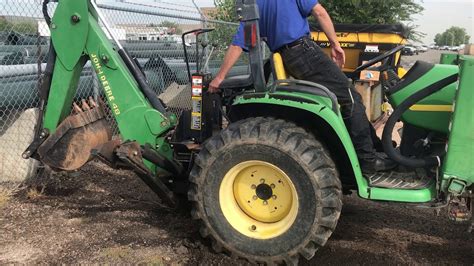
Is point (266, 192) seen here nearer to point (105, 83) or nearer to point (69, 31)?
point (105, 83)

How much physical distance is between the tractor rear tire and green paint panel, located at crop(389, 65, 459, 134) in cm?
79

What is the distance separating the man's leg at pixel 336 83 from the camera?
3.58m

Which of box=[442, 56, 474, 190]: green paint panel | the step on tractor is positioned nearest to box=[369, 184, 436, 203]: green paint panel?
the step on tractor

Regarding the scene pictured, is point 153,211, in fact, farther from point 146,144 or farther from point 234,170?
point 234,170

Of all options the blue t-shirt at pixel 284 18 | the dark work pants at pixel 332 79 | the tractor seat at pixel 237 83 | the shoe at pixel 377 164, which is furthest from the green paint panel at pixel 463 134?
the tractor seat at pixel 237 83

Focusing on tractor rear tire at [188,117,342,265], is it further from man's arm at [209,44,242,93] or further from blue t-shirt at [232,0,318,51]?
blue t-shirt at [232,0,318,51]

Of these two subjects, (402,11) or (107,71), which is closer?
(107,71)

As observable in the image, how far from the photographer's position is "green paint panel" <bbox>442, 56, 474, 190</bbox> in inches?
124

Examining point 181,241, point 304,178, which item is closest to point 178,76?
point 181,241

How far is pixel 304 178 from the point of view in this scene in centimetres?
331

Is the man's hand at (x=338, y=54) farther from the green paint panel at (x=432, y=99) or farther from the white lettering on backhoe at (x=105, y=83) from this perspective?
the white lettering on backhoe at (x=105, y=83)

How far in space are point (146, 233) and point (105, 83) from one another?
4.09 ft

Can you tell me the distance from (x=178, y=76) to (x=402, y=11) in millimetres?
8637

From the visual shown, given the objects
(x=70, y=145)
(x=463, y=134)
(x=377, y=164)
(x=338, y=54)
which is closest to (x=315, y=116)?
(x=377, y=164)
